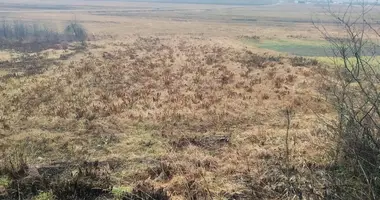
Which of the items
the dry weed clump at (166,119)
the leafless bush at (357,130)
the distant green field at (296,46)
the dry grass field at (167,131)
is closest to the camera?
the leafless bush at (357,130)

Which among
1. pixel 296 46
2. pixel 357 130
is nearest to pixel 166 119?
pixel 357 130

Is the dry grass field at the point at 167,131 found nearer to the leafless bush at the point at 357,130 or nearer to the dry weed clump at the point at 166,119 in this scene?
the dry weed clump at the point at 166,119

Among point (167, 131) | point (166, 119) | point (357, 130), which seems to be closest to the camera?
point (357, 130)

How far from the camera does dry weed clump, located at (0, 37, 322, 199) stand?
831 centimetres

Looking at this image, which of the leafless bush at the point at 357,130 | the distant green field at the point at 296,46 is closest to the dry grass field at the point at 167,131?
the leafless bush at the point at 357,130

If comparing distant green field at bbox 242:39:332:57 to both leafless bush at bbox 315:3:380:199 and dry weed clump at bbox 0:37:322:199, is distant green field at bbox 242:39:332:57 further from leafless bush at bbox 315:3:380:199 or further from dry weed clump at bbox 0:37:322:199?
leafless bush at bbox 315:3:380:199

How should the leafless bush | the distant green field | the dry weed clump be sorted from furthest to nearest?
the distant green field < the dry weed clump < the leafless bush

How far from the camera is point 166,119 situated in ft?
39.0

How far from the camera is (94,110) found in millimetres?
12727

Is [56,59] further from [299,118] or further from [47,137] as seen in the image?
[299,118]

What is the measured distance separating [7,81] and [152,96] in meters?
7.59

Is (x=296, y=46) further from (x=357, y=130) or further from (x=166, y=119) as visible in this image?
(x=357, y=130)

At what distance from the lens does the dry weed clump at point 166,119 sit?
8312 millimetres

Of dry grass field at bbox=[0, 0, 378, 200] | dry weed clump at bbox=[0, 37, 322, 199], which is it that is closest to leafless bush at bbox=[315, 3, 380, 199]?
dry grass field at bbox=[0, 0, 378, 200]
